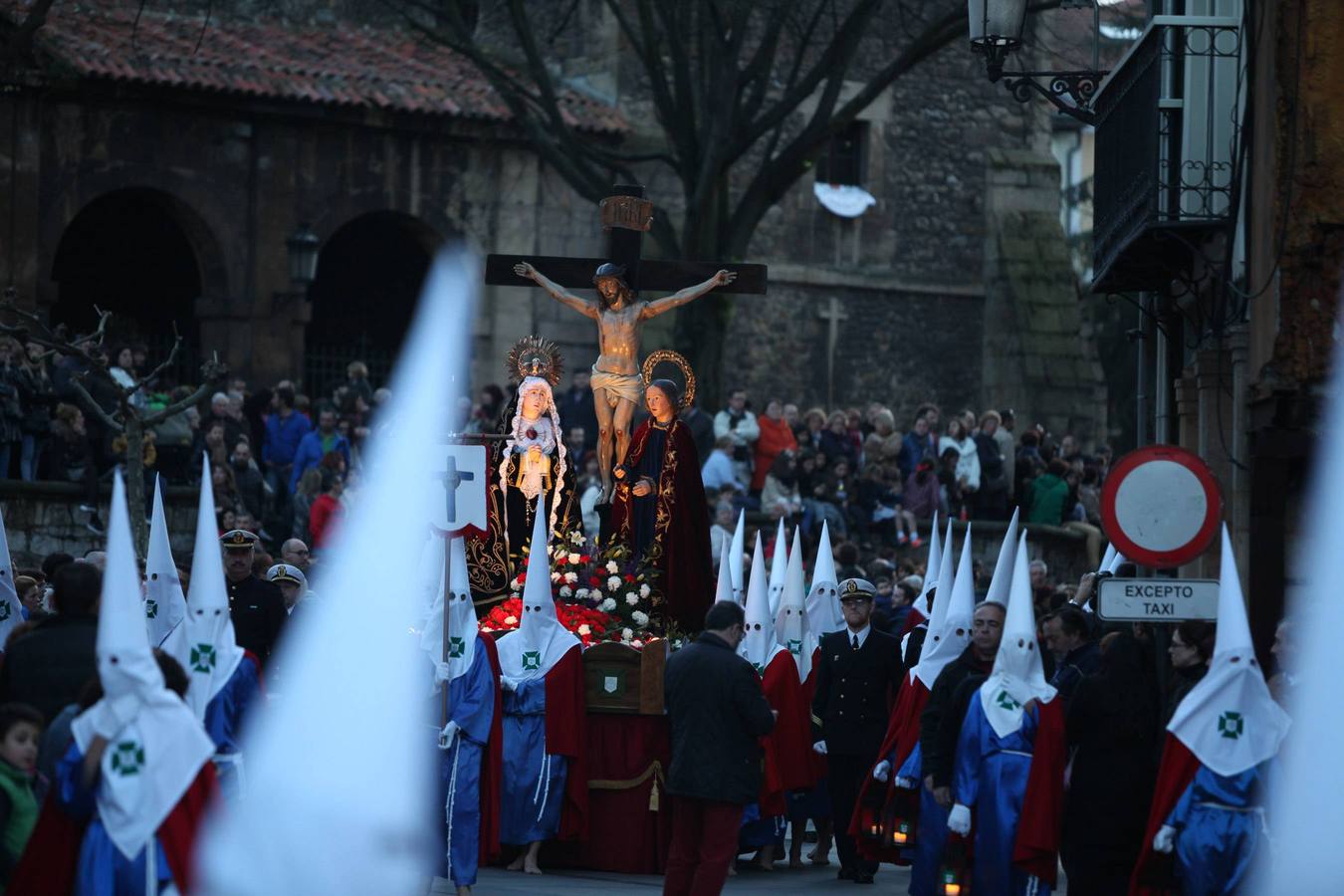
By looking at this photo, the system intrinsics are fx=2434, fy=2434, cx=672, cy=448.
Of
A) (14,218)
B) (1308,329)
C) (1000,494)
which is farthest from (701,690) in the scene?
(14,218)

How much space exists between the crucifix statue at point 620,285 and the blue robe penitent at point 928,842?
18.6 feet

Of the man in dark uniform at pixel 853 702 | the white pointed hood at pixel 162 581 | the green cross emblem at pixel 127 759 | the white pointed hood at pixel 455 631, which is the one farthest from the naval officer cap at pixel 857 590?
the green cross emblem at pixel 127 759

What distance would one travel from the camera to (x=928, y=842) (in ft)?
39.4

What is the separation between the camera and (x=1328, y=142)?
1368 centimetres

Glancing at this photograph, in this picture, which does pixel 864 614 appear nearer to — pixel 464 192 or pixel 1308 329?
pixel 1308 329

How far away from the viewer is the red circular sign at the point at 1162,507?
10961mm

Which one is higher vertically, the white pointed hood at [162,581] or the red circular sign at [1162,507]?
the red circular sign at [1162,507]

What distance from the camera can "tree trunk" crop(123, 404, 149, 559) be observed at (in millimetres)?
19906

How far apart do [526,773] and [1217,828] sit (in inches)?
204

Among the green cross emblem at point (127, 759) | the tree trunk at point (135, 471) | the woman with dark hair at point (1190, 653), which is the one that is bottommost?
the green cross emblem at point (127, 759)

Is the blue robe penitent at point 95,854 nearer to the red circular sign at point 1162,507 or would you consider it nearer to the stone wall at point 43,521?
the red circular sign at point 1162,507

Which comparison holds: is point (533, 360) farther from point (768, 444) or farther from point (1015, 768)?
point (768, 444)

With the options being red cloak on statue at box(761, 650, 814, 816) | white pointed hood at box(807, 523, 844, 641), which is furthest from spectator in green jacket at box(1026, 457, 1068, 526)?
red cloak on statue at box(761, 650, 814, 816)

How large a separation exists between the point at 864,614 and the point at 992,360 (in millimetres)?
21671
